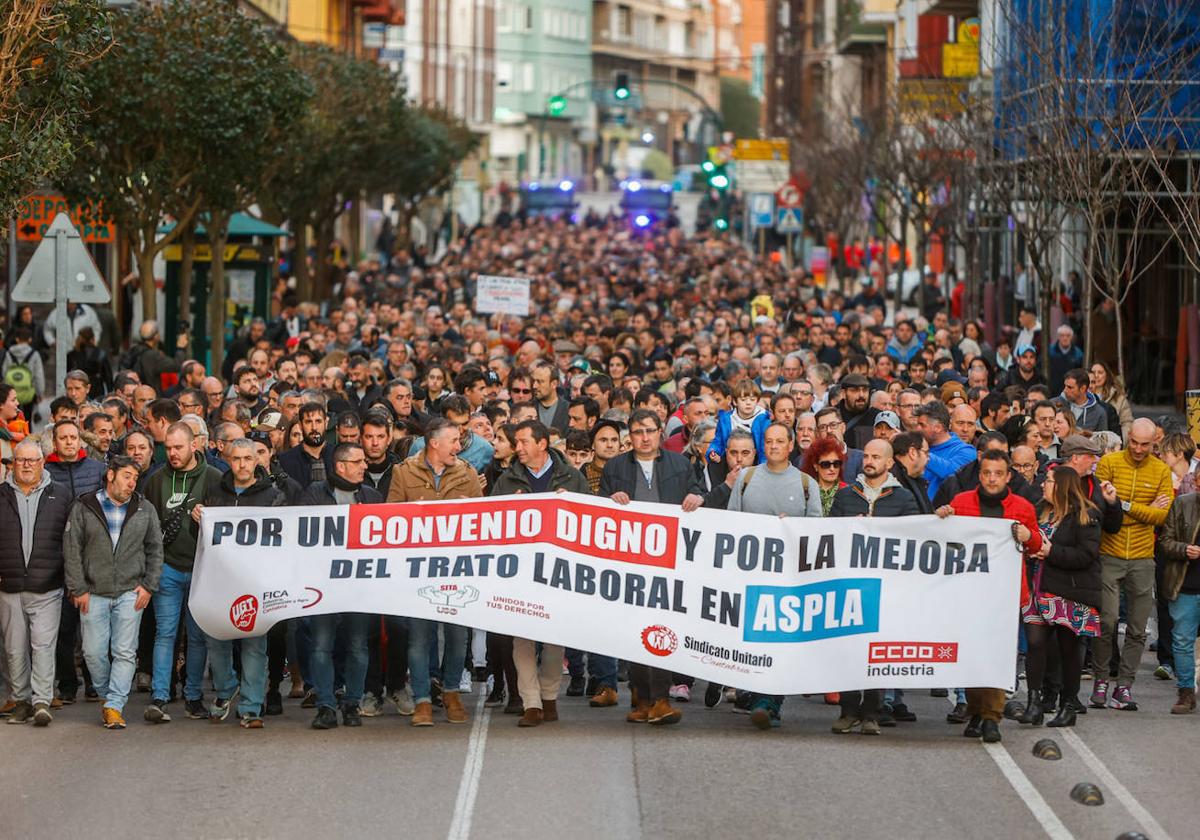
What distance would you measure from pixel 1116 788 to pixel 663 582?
2.67 m

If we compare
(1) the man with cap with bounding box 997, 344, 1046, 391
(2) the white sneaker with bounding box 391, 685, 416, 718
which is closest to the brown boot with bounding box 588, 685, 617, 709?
(2) the white sneaker with bounding box 391, 685, 416, 718

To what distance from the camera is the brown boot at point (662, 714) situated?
1225 centimetres

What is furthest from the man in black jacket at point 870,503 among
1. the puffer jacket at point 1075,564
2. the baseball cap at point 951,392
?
the baseball cap at point 951,392

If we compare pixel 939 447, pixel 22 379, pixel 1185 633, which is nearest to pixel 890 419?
pixel 939 447

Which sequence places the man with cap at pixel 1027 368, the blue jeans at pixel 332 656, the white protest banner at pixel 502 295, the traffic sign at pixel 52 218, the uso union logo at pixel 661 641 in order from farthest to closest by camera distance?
the white protest banner at pixel 502 295, the traffic sign at pixel 52 218, the man with cap at pixel 1027 368, the blue jeans at pixel 332 656, the uso union logo at pixel 661 641

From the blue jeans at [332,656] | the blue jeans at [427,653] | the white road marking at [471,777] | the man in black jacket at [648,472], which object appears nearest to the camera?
the white road marking at [471,777]

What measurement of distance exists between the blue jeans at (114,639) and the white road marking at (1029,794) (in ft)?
15.1

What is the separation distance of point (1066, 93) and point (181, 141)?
36.7 ft

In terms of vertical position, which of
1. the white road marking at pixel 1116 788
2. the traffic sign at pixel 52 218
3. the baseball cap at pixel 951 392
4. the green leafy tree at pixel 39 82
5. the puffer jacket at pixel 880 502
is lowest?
the white road marking at pixel 1116 788

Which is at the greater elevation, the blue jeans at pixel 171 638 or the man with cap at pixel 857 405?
the man with cap at pixel 857 405

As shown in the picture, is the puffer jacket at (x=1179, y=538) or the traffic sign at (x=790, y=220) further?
the traffic sign at (x=790, y=220)

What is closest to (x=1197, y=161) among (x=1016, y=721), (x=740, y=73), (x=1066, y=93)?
(x=1066, y=93)

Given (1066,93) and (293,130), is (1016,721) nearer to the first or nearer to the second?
(1066,93)

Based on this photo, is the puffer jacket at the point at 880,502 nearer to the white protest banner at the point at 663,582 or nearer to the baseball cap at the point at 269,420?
the white protest banner at the point at 663,582
